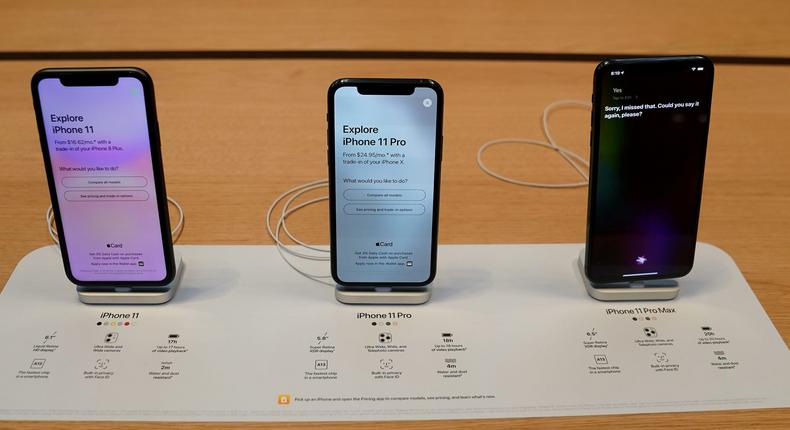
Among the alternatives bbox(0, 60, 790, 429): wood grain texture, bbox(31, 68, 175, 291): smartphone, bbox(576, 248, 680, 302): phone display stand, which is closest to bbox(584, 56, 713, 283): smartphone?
bbox(576, 248, 680, 302): phone display stand

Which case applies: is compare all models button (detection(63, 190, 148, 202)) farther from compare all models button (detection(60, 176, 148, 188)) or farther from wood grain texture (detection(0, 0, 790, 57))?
wood grain texture (detection(0, 0, 790, 57))

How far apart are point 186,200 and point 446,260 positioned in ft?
1.09

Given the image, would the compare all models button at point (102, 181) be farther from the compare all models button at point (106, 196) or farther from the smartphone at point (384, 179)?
the smartphone at point (384, 179)

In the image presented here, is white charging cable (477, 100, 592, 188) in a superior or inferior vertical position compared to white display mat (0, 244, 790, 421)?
superior

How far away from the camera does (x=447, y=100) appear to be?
117 centimetres

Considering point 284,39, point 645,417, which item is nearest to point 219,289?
point 645,417

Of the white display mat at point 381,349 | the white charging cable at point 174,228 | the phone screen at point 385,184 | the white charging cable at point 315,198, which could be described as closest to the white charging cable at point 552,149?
the white charging cable at point 315,198

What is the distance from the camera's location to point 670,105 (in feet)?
2.47

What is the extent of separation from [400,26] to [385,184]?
1.90 feet

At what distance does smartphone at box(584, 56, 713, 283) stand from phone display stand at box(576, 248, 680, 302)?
1 centimetres

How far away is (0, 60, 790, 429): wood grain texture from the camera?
890 mm

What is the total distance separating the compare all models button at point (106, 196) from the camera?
0.75 m

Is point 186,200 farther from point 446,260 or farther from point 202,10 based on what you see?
point 202,10

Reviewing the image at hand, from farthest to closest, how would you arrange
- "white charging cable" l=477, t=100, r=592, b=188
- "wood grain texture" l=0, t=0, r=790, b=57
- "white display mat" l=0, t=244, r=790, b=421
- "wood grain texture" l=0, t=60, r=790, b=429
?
"wood grain texture" l=0, t=0, r=790, b=57
"white charging cable" l=477, t=100, r=592, b=188
"wood grain texture" l=0, t=60, r=790, b=429
"white display mat" l=0, t=244, r=790, b=421
